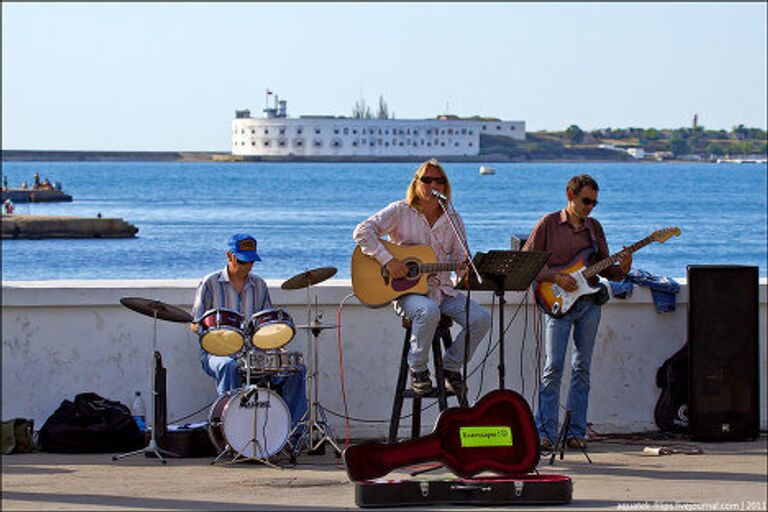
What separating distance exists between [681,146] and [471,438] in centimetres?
19436

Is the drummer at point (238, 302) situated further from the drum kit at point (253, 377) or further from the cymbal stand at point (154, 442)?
the cymbal stand at point (154, 442)

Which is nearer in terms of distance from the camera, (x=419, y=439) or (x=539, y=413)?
(x=419, y=439)

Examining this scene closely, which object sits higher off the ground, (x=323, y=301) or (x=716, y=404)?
(x=323, y=301)

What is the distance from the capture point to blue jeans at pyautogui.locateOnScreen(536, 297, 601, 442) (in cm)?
953

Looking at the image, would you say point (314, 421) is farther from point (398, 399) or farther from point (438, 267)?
point (438, 267)

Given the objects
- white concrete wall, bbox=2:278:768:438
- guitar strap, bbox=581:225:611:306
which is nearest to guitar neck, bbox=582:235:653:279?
guitar strap, bbox=581:225:611:306

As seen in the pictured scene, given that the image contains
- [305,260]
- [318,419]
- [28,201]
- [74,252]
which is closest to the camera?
[318,419]

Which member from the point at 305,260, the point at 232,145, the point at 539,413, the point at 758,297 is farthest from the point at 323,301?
the point at 232,145

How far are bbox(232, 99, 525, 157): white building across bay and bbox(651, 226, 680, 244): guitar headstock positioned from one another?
168 metres

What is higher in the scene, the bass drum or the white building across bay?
the white building across bay

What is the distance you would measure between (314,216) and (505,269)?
73.8m

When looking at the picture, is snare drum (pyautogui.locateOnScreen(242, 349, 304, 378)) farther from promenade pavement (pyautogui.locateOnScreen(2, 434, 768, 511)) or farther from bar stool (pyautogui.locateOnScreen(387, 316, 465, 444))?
bar stool (pyautogui.locateOnScreen(387, 316, 465, 444))

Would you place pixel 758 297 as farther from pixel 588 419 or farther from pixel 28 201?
pixel 28 201

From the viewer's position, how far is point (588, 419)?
1021cm
